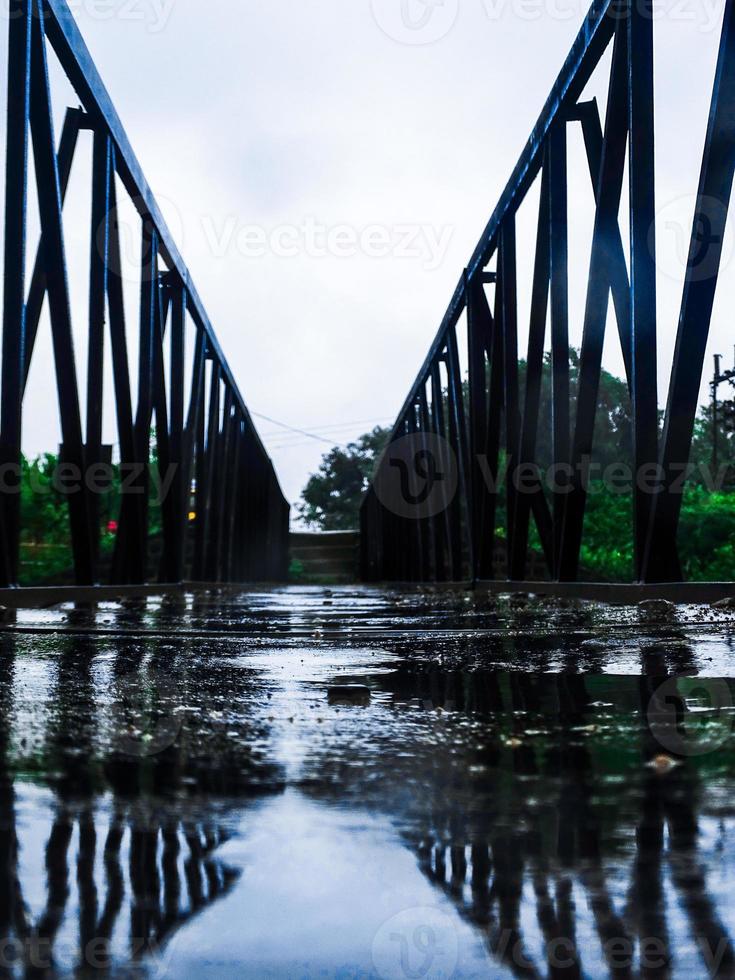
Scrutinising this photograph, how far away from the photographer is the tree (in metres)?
61.3

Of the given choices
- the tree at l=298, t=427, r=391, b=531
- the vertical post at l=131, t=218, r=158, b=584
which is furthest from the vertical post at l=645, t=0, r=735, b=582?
the tree at l=298, t=427, r=391, b=531

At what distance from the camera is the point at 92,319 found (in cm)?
564

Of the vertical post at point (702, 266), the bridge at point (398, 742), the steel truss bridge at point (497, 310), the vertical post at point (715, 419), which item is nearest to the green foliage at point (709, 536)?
the steel truss bridge at point (497, 310)

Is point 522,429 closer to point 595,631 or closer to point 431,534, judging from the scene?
point 595,631

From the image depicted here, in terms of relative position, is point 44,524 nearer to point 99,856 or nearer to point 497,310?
point 497,310

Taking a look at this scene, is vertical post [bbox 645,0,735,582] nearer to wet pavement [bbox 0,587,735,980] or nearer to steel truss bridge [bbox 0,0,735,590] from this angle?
steel truss bridge [bbox 0,0,735,590]

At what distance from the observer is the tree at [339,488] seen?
61.3 metres

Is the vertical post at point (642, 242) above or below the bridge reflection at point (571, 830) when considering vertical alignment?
above

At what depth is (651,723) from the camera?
1127mm

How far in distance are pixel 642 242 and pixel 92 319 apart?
120 inches

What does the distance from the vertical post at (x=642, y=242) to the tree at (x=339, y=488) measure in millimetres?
56653

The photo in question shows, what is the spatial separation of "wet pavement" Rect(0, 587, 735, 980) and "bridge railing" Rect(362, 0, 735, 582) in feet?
7.10

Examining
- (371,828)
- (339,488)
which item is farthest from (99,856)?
(339,488)

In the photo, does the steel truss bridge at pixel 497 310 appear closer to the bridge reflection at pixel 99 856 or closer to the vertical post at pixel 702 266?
the vertical post at pixel 702 266
